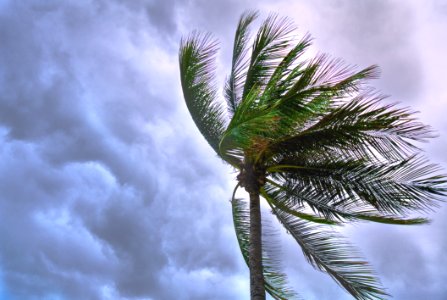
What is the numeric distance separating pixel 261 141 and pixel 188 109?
10.9 feet

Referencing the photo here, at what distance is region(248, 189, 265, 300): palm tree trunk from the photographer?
31.7 ft

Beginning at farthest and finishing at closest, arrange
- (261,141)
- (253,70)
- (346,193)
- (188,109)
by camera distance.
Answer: (188,109)
(253,70)
(346,193)
(261,141)

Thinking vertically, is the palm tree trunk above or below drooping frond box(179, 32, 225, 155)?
below

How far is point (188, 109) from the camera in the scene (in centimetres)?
1248

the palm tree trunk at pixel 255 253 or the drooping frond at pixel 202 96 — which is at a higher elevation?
the drooping frond at pixel 202 96

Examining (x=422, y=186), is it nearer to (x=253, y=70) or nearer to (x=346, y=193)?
(x=346, y=193)

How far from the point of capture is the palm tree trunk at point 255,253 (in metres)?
9.66

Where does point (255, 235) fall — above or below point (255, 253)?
above

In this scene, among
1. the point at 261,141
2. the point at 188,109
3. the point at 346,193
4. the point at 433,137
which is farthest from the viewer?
A: the point at 188,109

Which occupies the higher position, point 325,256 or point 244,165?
point 244,165

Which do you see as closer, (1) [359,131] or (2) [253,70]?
(1) [359,131]

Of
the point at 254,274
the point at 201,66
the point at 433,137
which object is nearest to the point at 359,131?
the point at 433,137

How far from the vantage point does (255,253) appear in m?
10.2

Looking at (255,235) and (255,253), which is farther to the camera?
(255,235)
